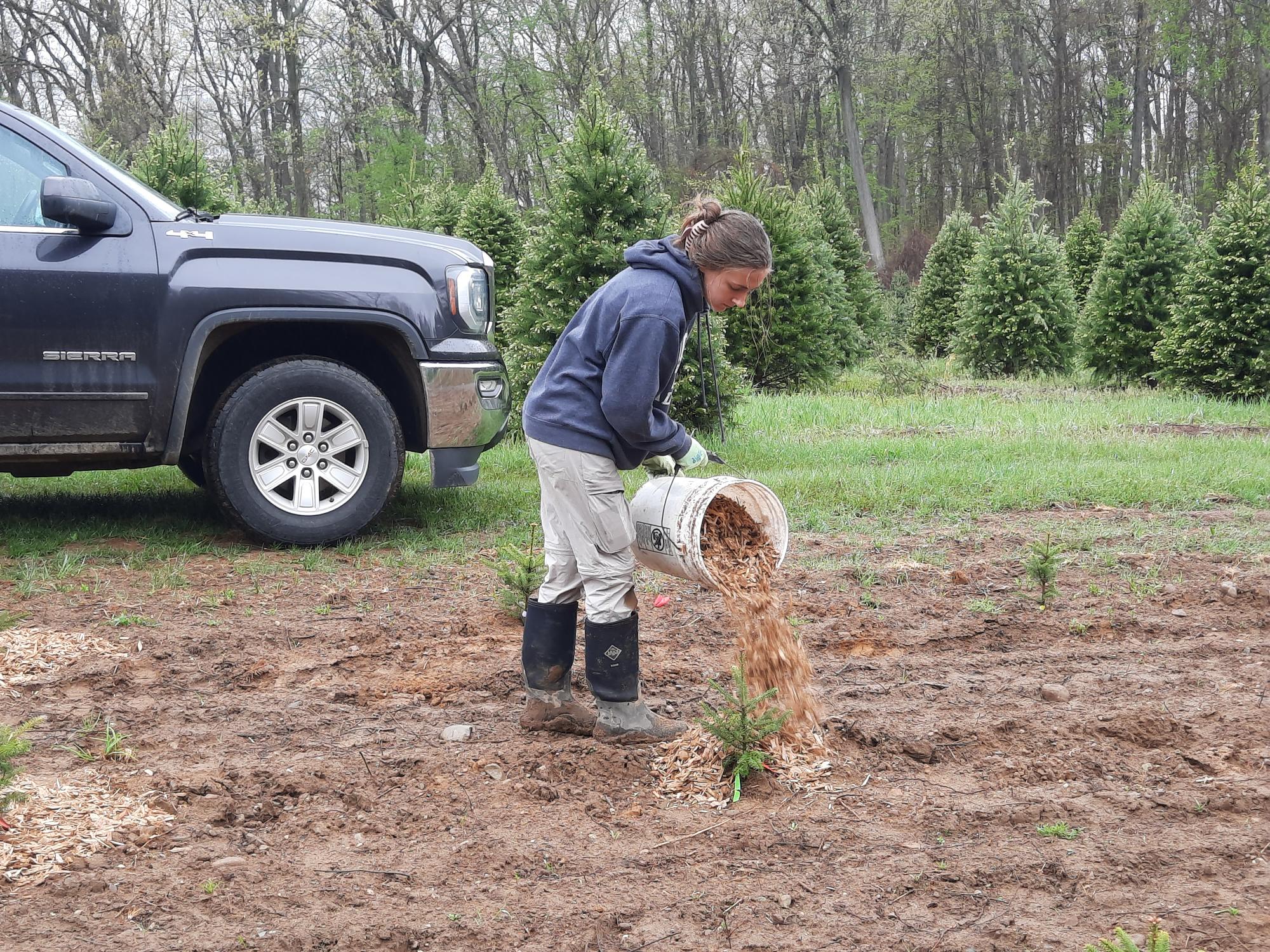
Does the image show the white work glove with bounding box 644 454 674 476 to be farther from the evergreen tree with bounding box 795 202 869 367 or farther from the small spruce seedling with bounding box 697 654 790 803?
the evergreen tree with bounding box 795 202 869 367

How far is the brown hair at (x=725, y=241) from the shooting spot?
334cm

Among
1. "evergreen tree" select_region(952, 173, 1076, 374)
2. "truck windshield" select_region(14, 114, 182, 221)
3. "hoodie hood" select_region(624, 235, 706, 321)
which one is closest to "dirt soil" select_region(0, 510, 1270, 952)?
"hoodie hood" select_region(624, 235, 706, 321)

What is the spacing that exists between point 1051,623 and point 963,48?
114 feet

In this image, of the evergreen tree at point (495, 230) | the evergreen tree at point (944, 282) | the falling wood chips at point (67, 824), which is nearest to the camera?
the falling wood chips at point (67, 824)

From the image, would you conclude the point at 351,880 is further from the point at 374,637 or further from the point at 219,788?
the point at 374,637

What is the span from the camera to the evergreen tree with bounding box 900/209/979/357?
20.0 m

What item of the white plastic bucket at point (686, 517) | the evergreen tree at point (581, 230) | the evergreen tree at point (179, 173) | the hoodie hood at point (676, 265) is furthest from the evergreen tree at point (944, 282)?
the hoodie hood at point (676, 265)

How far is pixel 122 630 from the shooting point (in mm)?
4688

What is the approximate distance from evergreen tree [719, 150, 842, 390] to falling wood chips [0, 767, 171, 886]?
38.0 feet

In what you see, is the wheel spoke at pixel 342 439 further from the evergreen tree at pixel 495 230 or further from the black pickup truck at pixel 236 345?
the evergreen tree at pixel 495 230

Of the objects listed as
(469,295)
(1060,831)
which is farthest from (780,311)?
(1060,831)

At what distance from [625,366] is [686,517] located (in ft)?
1.91

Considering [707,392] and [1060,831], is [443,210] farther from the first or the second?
[1060,831]

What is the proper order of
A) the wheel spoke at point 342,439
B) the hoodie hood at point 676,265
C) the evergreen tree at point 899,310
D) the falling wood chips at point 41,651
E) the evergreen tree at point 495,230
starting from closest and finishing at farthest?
the hoodie hood at point 676,265, the falling wood chips at point 41,651, the wheel spoke at point 342,439, the evergreen tree at point 495,230, the evergreen tree at point 899,310
